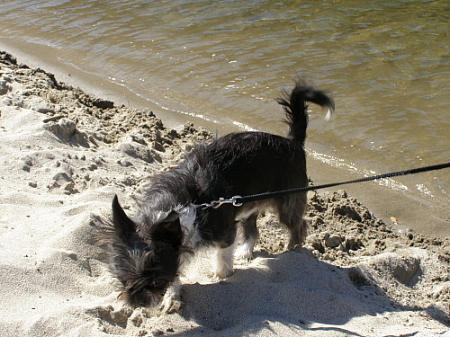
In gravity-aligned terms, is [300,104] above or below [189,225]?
above

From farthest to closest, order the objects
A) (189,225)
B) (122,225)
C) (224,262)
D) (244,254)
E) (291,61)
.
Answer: (291,61) → (244,254) → (224,262) → (189,225) → (122,225)

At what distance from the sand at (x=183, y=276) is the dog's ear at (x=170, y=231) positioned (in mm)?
611

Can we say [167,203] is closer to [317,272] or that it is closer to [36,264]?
[36,264]

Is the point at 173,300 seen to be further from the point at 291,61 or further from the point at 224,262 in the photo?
the point at 291,61

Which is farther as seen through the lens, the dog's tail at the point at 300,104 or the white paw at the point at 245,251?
the white paw at the point at 245,251

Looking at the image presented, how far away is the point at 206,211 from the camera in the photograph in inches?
142

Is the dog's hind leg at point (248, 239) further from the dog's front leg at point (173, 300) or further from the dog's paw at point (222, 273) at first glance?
the dog's front leg at point (173, 300)

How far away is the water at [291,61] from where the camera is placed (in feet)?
21.7

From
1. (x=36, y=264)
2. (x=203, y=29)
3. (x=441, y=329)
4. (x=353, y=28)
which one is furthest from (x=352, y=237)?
(x=203, y=29)

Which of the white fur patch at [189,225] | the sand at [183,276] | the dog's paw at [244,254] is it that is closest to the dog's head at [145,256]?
the white fur patch at [189,225]

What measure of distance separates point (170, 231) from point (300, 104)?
193cm

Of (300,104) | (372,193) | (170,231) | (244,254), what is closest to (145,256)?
(170,231)

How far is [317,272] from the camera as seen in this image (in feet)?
13.3

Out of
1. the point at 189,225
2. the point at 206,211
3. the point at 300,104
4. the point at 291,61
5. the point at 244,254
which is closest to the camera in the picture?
the point at 189,225
